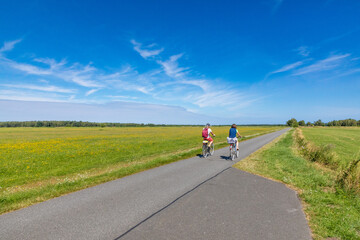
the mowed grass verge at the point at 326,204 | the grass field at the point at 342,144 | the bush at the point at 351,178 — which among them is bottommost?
the grass field at the point at 342,144

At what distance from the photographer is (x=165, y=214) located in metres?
4.24

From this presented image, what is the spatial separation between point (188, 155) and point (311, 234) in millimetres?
9935

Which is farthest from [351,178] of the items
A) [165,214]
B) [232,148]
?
[165,214]

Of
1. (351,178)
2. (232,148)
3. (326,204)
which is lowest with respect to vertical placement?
(326,204)

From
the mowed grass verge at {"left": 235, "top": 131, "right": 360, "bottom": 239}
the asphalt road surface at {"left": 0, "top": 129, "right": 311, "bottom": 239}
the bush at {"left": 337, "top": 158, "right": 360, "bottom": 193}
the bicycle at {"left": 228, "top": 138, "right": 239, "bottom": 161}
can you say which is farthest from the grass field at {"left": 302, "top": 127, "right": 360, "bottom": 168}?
the asphalt road surface at {"left": 0, "top": 129, "right": 311, "bottom": 239}

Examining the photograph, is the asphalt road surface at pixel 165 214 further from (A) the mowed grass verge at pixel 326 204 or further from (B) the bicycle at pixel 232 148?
(B) the bicycle at pixel 232 148

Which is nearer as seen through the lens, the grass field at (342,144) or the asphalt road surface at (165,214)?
the asphalt road surface at (165,214)

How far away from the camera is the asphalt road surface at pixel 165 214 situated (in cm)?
350

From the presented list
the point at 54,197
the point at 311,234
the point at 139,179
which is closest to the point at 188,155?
the point at 139,179

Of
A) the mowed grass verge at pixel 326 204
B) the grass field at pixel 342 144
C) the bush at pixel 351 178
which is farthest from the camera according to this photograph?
the grass field at pixel 342 144

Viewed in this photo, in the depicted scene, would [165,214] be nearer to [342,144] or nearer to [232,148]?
[232,148]

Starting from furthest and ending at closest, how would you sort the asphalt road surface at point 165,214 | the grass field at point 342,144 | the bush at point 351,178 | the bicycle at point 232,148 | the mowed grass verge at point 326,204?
the grass field at point 342,144
the bicycle at point 232,148
the bush at point 351,178
the mowed grass verge at point 326,204
the asphalt road surface at point 165,214

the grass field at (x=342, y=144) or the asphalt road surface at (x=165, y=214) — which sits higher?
the asphalt road surface at (x=165, y=214)

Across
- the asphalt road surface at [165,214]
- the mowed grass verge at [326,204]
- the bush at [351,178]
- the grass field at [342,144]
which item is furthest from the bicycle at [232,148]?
the bush at [351,178]
